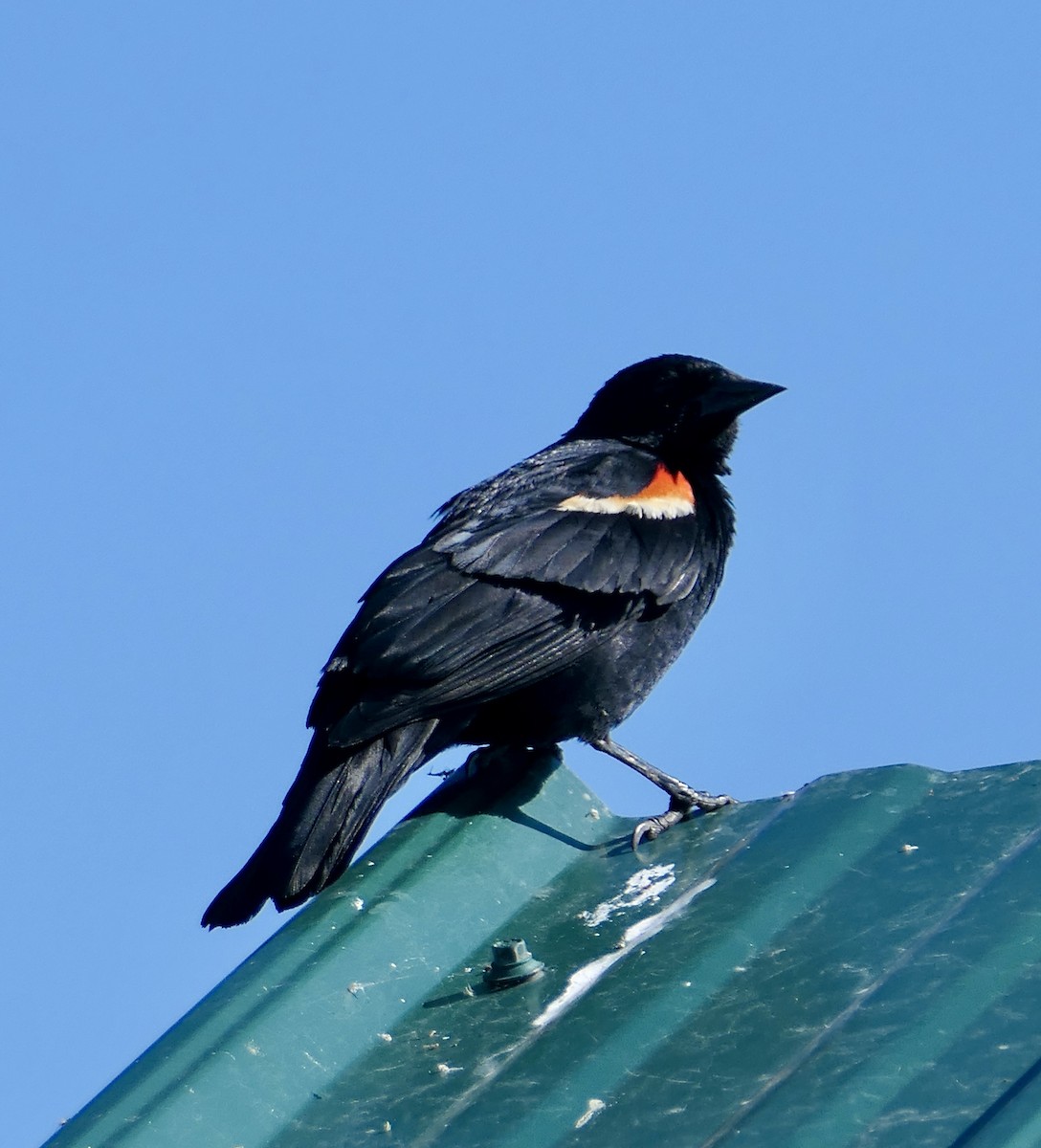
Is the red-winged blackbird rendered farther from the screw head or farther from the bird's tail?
the screw head

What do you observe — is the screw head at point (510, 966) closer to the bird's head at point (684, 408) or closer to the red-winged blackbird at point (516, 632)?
the red-winged blackbird at point (516, 632)

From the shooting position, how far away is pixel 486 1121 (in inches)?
122

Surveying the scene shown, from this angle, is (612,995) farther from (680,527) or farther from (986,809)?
(680,527)

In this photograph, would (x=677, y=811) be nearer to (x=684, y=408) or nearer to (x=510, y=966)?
(x=510, y=966)

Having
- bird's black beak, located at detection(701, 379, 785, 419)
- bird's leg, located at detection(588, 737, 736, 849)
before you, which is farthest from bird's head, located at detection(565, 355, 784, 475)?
bird's leg, located at detection(588, 737, 736, 849)

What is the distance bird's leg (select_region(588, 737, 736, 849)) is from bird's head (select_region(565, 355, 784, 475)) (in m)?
1.23

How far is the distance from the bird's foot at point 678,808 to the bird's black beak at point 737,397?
1878mm

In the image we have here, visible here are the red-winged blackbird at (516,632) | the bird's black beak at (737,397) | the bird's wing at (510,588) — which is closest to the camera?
the red-winged blackbird at (516,632)

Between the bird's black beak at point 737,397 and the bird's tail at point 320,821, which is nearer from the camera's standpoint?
the bird's tail at point 320,821

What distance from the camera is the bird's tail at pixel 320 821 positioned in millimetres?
4309

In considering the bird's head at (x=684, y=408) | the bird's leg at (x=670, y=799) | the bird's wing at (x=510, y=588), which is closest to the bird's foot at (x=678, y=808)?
the bird's leg at (x=670, y=799)

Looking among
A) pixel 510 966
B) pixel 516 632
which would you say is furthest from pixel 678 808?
pixel 510 966

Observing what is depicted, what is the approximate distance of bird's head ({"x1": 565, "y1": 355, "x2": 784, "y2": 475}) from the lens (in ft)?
20.9

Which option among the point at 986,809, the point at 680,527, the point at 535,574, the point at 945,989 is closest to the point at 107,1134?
the point at 945,989
